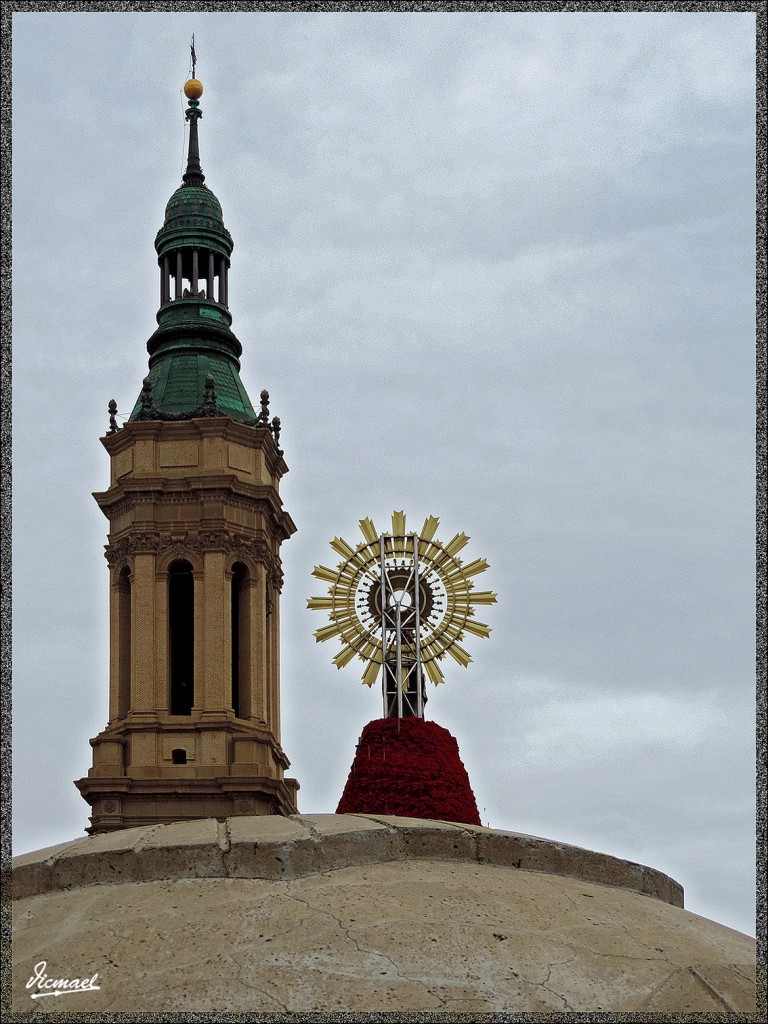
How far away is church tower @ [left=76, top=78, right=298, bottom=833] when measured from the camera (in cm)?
4056

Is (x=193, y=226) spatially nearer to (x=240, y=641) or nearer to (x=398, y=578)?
(x=240, y=641)

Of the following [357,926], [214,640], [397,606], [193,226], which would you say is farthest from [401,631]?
[193,226]

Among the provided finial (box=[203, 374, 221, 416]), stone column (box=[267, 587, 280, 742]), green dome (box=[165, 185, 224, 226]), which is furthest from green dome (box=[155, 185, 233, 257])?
stone column (box=[267, 587, 280, 742])

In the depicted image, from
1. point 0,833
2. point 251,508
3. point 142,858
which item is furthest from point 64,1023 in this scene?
point 251,508

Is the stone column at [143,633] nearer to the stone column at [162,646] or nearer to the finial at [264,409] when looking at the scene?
the stone column at [162,646]

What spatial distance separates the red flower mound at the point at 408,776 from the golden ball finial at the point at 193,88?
3167 centimetres

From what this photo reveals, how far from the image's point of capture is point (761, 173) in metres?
8.88

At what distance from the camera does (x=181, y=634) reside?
143ft

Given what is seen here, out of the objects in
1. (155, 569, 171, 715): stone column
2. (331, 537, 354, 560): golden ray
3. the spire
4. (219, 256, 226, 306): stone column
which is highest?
the spire

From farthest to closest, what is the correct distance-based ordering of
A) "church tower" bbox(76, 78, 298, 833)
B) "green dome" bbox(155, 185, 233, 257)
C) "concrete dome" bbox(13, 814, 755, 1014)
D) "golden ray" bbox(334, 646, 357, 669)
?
1. "green dome" bbox(155, 185, 233, 257)
2. "church tower" bbox(76, 78, 298, 833)
3. "golden ray" bbox(334, 646, 357, 669)
4. "concrete dome" bbox(13, 814, 755, 1014)

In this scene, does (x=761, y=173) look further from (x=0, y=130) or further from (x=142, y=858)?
(x=142, y=858)

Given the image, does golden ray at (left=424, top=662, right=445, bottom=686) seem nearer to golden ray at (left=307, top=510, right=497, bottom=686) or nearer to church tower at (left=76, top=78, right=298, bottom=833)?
golden ray at (left=307, top=510, right=497, bottom=686)

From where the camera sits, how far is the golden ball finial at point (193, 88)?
47031 millimetres

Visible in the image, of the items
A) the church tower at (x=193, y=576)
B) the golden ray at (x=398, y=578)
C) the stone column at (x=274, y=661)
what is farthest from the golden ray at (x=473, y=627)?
the stone column at (x=274, y=661)
